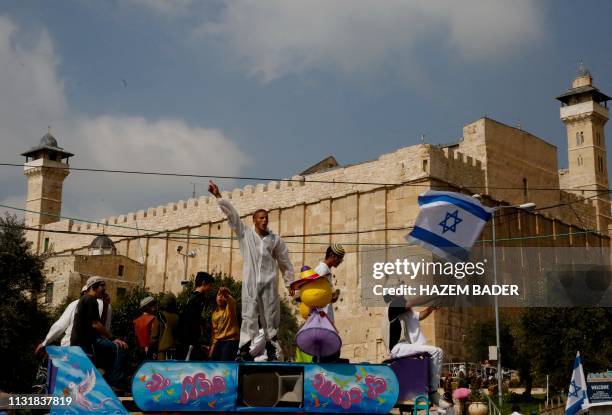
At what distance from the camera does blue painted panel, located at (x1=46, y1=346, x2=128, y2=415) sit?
6.83 metres

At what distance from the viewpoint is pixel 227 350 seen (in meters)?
8.70

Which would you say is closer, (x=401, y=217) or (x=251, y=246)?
(x=251, y=246)

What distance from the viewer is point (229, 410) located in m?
6.77

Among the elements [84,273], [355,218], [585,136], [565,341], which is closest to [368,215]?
[355,218]

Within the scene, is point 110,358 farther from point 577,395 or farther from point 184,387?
point 577,395

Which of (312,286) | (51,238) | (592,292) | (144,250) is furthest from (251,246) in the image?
(51,238)

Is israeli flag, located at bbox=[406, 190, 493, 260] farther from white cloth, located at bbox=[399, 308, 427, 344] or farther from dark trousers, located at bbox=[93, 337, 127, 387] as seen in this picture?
dark trousers, located at bbox=[93, 337, 127, 387]

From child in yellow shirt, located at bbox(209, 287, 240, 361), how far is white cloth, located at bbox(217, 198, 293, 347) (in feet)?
1.07

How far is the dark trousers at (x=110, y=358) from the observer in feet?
26.7

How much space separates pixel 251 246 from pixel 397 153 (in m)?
31.5

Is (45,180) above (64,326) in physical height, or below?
above

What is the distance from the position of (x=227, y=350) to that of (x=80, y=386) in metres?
2.00

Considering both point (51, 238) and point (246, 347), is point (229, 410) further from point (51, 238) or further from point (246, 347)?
point (51, 238)

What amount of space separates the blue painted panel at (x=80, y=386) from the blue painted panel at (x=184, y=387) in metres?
0.22
